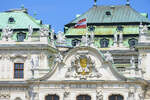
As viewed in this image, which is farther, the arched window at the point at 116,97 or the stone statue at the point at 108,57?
the stone statue at the point at 108,57

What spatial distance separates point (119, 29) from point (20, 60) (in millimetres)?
14540

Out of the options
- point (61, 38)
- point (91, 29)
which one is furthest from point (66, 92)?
point (91, 29)

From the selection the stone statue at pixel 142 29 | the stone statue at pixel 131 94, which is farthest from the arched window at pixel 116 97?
the stone statue at pixel 142 29

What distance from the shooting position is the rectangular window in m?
93.1

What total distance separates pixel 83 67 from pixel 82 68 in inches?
7.1

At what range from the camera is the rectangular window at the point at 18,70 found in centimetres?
9312

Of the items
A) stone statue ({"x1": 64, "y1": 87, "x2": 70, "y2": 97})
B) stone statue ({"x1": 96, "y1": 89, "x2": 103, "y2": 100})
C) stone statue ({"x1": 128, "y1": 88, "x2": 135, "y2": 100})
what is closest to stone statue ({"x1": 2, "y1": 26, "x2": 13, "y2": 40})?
stone statue ({"x1": 64, "y1": 87, "x2": 70, "y2": 97})

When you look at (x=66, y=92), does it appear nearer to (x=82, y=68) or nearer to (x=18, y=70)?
(x=82, y=68)

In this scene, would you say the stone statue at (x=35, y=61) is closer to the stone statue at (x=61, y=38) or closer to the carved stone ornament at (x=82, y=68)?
the carved stone ornament at (x=82, y=68)

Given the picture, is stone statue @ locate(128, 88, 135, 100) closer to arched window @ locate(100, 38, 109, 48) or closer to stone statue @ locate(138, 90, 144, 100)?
stone statue @ locate(138, 90, 144, 100)

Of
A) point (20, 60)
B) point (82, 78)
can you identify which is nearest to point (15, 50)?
point (20, 60)

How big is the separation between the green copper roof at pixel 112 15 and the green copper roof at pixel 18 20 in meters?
5.71

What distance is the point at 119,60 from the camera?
94062 millimetres

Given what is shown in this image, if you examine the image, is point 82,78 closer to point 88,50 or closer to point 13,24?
point 88,50
